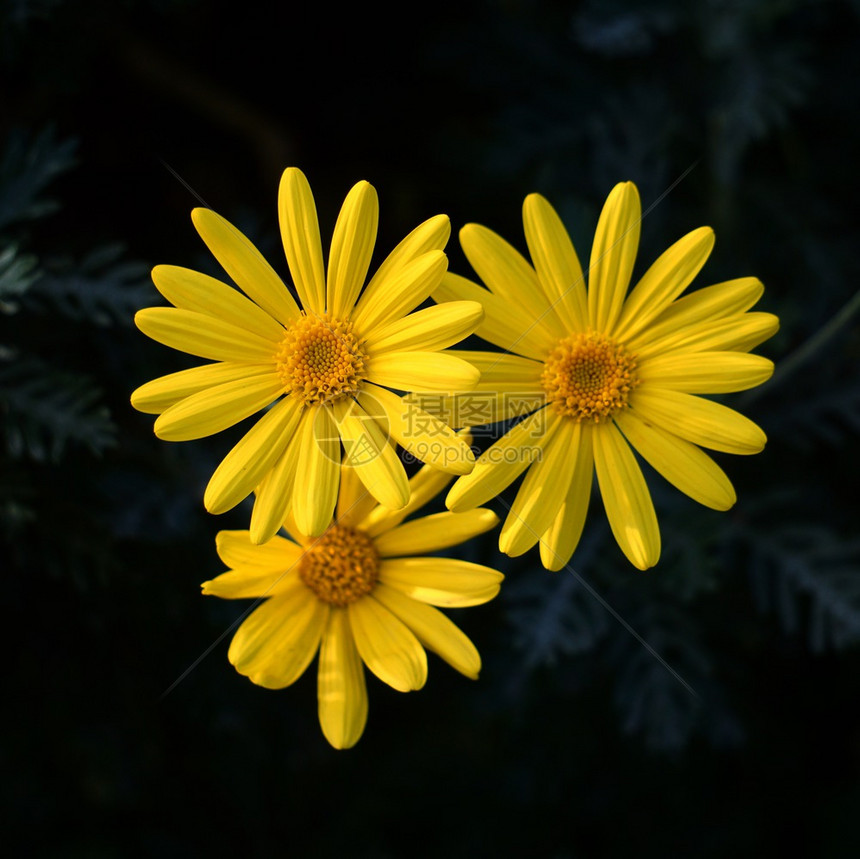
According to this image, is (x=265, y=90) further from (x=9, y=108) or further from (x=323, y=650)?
(x=323, y=650)

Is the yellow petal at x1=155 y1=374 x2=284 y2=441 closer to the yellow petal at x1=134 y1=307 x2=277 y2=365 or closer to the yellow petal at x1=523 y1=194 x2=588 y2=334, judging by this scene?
the yellow petal at x1=134 y1=307 x2=277 y2=365

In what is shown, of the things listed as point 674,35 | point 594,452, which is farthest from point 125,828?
point 674,35

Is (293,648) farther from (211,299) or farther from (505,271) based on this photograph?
(505,271)

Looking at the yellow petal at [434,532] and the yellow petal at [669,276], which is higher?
the yellow petal at [669,276]

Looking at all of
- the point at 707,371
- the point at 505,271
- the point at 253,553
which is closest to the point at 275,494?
the point at 253,553

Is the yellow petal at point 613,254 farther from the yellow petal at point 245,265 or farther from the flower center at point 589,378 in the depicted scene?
the yellow petal at point 245,265

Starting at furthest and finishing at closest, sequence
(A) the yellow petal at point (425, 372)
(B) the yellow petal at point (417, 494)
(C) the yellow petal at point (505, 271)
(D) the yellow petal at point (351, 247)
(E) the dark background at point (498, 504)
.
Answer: (E) the dark background at point (498, 504)
(B) the yellow petal at point (417, 494)
(C) the yellow petal at point (505, 271)
(D) the yellow petal at point (351, 247)
(A) the yellow petal at point (425, 372)

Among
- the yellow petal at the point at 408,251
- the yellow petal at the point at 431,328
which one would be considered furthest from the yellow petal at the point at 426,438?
the yellow petal at the point at 408,251

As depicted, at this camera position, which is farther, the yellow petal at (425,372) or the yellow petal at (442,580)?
the yellow petal at (442,580)
